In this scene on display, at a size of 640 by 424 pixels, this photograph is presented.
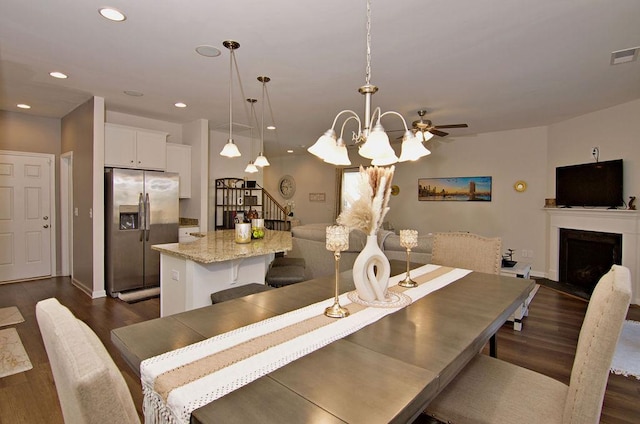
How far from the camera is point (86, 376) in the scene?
0.61m

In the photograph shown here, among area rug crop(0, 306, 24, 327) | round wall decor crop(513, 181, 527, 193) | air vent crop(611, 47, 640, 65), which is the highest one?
air vent crop(611, 47, 640, 65)

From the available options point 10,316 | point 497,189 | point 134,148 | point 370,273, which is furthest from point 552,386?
point 497,189

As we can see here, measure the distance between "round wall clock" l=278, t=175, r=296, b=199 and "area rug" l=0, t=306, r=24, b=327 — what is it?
22.9 ft

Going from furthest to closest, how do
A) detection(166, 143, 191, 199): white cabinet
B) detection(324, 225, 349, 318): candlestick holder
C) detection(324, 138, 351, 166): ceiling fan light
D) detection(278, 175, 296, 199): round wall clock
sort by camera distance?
detection(278, 175, 296, 199): round wall clock
detection(166, 143, 191, 199): white cabinet
detection(324, 138, 351, 166): ceiling fan light
detection(324, 225, 349, 318): candlestick holder

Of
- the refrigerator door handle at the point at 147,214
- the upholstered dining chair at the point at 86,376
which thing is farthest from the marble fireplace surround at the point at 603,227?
the refrigerator door handle at the point at 147,214

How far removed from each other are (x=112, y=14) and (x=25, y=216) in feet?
14.6

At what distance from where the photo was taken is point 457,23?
242 cm

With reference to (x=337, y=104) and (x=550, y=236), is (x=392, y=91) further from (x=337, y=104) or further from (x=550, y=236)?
(x=550, y=236)

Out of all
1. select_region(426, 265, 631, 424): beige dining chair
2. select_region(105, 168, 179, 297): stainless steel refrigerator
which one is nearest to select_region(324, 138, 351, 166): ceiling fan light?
select_region(426, 265, 631, 424): beige dining chair

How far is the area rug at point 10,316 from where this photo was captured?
11.2 feet

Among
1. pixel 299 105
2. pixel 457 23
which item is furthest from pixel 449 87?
pixel 299 105

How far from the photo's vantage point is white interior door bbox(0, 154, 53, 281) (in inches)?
194

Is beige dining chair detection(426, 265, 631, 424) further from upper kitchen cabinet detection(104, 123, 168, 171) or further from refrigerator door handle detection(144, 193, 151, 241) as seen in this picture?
upper kitchen cabinet detection(104, 123, 168, 171)

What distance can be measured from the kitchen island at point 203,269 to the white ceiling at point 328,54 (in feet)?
5.71
